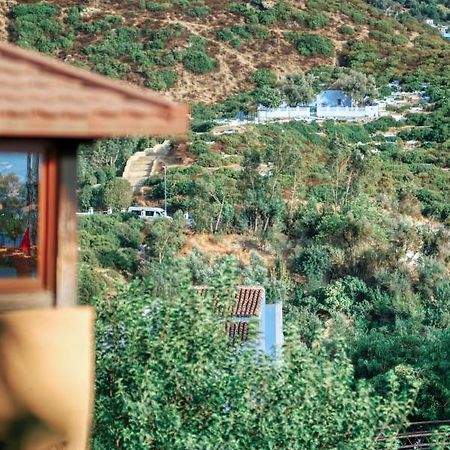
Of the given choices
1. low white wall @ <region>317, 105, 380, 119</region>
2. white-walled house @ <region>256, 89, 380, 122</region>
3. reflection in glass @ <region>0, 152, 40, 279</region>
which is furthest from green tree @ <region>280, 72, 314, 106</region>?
reflection in glass @ <region>0, 152, 40, 279</region>

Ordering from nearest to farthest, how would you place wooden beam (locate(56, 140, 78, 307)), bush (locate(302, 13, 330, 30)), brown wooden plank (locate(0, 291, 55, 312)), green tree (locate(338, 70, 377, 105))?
1. brown wooden plank (locate(0, 291, 55, 312))
2. wooden beam (locate(56, 140, 78, 307))
3. green tree (locate(338, 70, 377, 105))
4. bush (locate(302, 13, 330, 30))

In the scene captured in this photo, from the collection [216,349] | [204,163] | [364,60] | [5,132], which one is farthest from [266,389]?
[364,60]

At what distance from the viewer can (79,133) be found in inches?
148

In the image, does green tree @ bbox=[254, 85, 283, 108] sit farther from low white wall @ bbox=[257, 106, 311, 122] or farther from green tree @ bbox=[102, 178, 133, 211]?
green tree @ bbox=[102, 178, 133, 211]

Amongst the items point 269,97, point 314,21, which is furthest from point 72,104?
point 314,21

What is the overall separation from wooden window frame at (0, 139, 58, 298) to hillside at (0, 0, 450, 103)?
142 feet

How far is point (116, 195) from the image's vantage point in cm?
3064

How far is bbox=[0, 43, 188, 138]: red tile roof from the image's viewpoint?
3.67 metres

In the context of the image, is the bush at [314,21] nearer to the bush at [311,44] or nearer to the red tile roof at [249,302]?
the bush at [311,44]

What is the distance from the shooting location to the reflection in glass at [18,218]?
4.09 m

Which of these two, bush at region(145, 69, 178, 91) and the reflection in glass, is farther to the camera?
bush at region(145, 69, 178, 91)

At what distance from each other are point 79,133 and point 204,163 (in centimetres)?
3116

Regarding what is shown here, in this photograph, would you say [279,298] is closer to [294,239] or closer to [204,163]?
[294,239]

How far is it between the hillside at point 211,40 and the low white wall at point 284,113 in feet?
13.8
